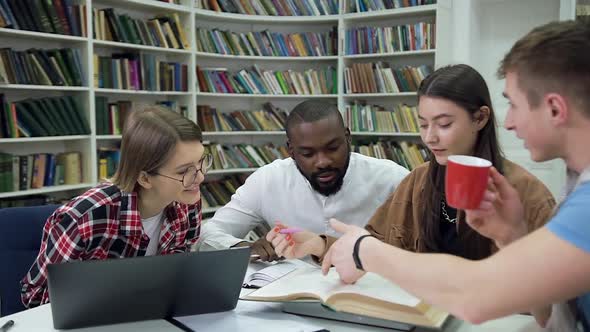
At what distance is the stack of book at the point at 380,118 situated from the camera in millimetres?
4711

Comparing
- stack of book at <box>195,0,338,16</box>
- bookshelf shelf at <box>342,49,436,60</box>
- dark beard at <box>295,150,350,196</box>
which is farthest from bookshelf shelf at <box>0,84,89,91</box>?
bookshelf shelf at <box>342,49,436,60</box>

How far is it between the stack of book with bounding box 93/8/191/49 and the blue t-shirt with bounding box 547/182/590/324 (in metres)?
3.93

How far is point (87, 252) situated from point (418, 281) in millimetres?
1060

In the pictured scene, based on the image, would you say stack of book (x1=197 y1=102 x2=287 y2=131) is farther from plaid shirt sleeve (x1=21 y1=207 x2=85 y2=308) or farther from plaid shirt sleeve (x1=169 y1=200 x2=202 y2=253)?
plaid shirt sleeve (x1=21 y1=207 x2=85 y2=308)

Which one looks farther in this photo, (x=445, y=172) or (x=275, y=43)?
(x=275, y=43)

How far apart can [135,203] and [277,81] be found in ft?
12.1

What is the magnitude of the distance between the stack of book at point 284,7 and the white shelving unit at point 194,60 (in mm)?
80

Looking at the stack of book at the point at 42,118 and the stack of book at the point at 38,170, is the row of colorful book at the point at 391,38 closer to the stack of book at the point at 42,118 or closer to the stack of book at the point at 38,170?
the stack of book at the point at 42,118

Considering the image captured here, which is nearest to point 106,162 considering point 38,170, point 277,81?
point 38,170

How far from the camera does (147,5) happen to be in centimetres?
430

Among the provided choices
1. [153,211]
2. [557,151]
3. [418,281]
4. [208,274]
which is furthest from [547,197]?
[153,211]

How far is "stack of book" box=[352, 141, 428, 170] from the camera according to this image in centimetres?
470

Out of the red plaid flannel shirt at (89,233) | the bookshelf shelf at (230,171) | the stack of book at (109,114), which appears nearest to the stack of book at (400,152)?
the bookshelf shelf at (230,171)

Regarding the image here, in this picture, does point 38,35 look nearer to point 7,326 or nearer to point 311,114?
point 311,114
